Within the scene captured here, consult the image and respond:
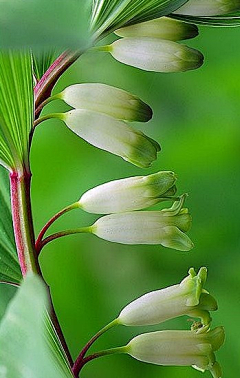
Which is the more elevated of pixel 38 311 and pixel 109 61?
pixel 109 61

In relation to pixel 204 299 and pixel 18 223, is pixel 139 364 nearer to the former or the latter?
pixel 204 299

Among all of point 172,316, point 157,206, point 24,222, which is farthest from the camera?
point 157,206

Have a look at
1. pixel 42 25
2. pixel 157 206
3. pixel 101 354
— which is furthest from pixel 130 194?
pixel 157 206

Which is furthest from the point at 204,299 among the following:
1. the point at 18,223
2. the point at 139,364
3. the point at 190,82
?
the point at 190,82

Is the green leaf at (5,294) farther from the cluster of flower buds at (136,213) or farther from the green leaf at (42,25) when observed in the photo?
the green leaf at (42,25)

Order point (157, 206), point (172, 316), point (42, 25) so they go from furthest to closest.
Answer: point (157, 206), point (172, 316), point (42, 25)

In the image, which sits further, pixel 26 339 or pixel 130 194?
pixel 130 194

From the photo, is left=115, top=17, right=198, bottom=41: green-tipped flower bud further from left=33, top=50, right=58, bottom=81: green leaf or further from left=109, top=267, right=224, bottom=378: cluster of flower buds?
left=109, top=267, right=224, bottom=378: cluster of flower buds

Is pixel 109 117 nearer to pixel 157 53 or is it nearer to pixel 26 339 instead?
pixel 157 53
